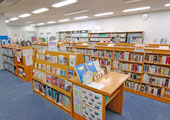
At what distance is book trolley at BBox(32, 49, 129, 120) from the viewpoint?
1593 millimetres

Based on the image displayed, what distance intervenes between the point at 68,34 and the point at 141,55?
26.3 feet

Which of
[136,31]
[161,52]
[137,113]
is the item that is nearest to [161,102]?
[137,113]

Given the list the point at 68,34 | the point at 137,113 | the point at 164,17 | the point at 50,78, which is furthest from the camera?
the point at 68,34

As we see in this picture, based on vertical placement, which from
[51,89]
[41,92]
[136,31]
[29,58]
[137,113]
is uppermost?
[136,31]

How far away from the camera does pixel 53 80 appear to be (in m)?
2.51

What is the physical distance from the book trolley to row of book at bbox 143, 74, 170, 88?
122 cm

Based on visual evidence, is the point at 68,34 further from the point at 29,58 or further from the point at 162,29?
the point at 162,29

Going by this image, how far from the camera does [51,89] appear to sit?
2.65 metres

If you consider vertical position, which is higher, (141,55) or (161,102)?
(141,55)

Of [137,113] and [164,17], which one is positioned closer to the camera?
[137,113]

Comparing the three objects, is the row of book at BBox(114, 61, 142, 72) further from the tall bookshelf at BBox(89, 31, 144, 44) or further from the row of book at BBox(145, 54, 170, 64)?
the tall bookshelf at BBox(89, 31, 144, 44)

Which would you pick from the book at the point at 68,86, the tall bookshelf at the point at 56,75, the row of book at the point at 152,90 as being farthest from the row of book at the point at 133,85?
the book at the point at 68,86

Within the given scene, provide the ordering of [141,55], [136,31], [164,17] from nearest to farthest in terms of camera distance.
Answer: [141,55]
[164,17]
[136,31]

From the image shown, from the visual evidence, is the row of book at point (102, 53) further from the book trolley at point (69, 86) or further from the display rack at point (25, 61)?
the display rack at point (25, 61)
